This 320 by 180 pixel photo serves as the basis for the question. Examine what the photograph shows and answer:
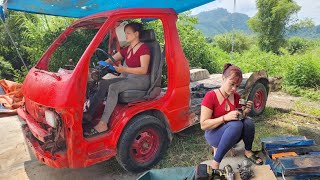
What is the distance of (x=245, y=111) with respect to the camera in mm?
3270

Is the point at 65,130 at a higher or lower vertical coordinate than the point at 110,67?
lower

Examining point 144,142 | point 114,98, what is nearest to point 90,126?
point 114,98

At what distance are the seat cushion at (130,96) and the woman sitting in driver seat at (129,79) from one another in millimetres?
51

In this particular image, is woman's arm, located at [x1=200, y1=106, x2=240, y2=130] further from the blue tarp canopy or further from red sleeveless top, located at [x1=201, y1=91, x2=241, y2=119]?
the blue tarp canopy

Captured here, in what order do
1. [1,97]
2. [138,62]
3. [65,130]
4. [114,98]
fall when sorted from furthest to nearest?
[1,97]
[138,62]
[114,98]
[65,130]

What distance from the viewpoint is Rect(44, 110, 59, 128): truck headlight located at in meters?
3.17

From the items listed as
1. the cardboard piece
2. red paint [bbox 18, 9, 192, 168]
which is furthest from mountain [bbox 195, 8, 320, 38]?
the cardboard piece

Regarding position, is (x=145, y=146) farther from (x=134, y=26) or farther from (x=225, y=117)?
(x=134, y=26)

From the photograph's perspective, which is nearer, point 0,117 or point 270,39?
point 0,117

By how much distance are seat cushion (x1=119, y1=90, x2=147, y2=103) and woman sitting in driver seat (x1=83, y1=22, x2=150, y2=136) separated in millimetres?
51

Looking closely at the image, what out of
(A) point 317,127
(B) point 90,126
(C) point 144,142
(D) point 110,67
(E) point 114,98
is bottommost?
(A) point 317,127

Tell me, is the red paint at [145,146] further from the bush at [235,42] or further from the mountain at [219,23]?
Result: the bush at [235,42]

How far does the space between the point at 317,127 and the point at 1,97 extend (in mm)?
6711

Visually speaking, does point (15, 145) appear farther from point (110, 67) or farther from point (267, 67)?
point (267, 67)
